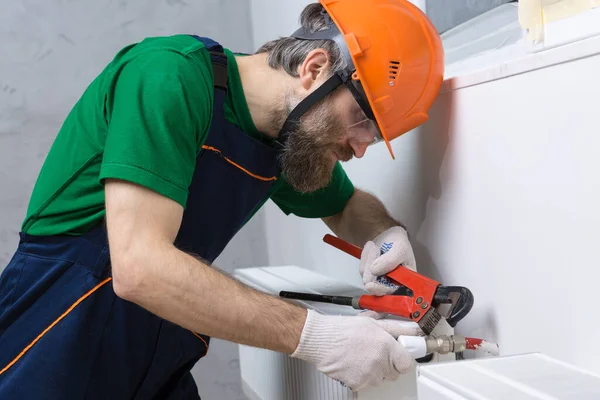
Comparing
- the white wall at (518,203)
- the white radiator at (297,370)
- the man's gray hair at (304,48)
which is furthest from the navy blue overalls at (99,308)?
the white wall at (518,203)

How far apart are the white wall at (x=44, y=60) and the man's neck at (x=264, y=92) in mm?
1329

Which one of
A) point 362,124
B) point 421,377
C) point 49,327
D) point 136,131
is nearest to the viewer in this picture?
point 421,377

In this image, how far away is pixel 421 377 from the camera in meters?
0.85

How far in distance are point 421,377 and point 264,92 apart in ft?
2.09

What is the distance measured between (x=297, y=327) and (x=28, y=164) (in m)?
1.71

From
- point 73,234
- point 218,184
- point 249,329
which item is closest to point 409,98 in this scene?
point 218,184

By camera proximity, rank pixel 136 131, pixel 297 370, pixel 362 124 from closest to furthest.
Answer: pixel 136 131 < pixel 362 124 < pixel 297 370

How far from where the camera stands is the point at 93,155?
114 cm

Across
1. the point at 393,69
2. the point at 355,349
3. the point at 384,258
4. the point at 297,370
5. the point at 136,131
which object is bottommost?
the point at 297,370

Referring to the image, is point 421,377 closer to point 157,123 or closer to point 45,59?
point 157,123

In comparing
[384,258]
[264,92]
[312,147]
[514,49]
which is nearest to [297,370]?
[384,258]

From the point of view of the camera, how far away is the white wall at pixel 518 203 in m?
0.86

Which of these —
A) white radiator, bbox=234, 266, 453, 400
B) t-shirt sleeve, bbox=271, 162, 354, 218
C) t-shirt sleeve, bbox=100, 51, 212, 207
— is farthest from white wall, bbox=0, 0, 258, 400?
t-shirt sleeve, bbox=100, 51, 212, 207

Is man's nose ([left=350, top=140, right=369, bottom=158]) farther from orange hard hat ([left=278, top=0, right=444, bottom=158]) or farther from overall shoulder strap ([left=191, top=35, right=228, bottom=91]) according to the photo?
overall shoulder strap ([left=191, top=35, right=228, bottom=91])
